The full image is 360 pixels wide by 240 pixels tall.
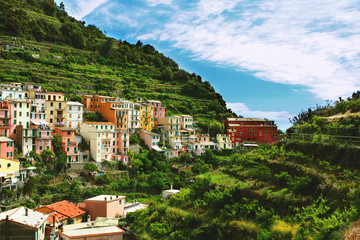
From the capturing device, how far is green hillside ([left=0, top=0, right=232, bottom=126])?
54.8m

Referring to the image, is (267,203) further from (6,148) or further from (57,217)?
(6,148)

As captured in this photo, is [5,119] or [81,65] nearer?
[5,119]

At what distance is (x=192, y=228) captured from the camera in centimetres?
1892

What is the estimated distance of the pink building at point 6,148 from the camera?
32062mm

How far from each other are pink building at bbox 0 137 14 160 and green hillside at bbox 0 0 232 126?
17072mm

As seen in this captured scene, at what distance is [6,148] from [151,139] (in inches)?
825

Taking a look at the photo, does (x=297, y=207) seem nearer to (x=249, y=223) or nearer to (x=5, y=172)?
(x=249, y=223)

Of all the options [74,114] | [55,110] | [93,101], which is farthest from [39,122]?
[93,101]

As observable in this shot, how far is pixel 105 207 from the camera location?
2838cm

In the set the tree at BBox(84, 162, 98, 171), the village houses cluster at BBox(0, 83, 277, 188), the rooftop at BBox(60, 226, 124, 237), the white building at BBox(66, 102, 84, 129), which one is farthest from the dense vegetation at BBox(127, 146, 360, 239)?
the white building at BBox(66, 102, 84, 129)

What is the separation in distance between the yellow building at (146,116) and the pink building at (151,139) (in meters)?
3.00

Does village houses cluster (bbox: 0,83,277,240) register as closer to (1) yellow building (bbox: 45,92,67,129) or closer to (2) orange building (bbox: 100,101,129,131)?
(1) yellow building (bbox: 45,92,67,129)

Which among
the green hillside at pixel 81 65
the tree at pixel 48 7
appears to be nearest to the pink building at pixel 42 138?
the green hillside at pixel 81 65

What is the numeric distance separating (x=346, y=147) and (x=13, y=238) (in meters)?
21.3
